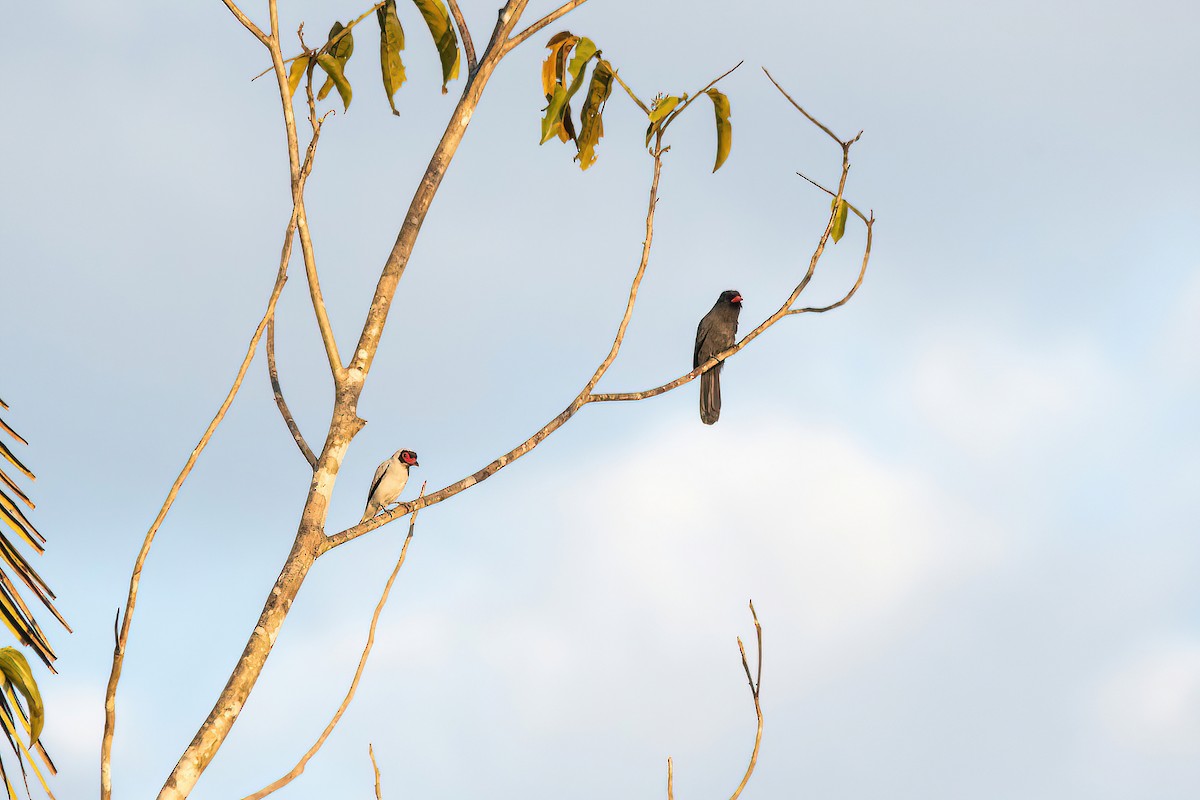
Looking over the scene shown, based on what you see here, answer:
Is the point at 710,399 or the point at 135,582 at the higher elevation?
the point at 710,399

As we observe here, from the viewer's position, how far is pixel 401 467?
13008mm

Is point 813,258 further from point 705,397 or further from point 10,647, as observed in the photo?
point 705,397

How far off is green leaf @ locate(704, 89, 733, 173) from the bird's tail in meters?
7.91

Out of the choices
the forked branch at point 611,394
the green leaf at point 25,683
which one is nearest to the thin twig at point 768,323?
the forked branch at point 611,394

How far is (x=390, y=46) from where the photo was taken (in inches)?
211

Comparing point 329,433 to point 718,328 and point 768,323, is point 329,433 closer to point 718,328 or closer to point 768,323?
point 768,323

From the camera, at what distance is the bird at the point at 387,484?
1280cm

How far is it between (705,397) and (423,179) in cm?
886

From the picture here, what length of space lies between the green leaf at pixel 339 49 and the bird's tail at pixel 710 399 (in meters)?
8.36

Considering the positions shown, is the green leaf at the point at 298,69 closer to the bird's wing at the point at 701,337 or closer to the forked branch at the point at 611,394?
the forked branch at the point at 611,394

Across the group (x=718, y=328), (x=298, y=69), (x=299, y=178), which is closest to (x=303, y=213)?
(x=299, y=178)

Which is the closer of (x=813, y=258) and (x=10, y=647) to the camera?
(x=10, y=647)

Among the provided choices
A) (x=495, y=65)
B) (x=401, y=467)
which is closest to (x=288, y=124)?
(x=495, y=65)

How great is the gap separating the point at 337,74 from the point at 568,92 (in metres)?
1.09
